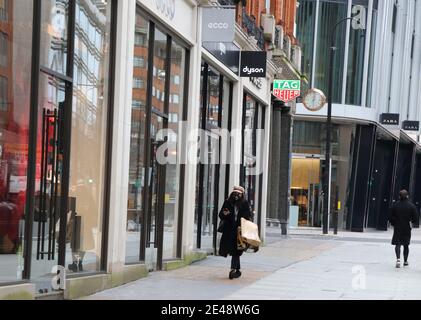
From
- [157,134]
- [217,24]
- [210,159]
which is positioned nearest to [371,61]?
[210,159]

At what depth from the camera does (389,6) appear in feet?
144

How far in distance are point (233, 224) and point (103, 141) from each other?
3510mm

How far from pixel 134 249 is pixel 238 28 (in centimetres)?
744

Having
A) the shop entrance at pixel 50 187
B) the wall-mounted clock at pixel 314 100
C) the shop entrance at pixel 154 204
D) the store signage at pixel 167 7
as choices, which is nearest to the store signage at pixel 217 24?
the store signage at pixel 167 7

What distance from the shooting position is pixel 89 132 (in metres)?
11.0

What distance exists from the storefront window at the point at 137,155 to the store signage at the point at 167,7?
0.41 metres

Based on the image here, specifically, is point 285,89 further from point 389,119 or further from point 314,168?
point 389,119

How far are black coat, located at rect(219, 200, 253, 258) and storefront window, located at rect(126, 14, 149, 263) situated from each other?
1.66 metres

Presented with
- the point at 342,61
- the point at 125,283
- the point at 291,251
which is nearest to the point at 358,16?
the point at 342,61

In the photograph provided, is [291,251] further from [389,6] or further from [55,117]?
[389,6]

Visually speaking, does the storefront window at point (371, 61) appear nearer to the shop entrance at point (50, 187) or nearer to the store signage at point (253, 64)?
the store signage at point (253, 64)

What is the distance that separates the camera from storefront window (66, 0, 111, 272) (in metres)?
10.5

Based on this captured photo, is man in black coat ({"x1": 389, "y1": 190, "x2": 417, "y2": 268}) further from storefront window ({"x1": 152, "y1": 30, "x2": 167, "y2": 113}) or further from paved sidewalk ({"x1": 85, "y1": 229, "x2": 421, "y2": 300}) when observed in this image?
storefront window ({"x1": 152, "y1": 30, "x2": 167, "y2": 113})

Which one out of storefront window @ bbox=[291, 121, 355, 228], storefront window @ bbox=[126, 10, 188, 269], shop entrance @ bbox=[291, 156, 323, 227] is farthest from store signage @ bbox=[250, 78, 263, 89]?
shop entrance @ bbox=[291, 156, 323, 227]
